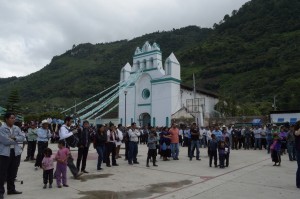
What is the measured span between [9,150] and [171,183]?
4344 mm

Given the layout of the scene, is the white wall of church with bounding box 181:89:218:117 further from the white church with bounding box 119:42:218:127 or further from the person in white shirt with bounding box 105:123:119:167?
the person in white shirt with bounding box 105:123:119:167

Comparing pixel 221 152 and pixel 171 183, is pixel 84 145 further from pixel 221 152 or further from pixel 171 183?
pixel 221 152

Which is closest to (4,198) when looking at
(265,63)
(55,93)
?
(265,63)

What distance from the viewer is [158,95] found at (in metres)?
40.1

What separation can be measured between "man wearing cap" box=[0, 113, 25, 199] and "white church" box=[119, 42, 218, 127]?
28.9 meters

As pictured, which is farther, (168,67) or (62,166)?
(168,67)

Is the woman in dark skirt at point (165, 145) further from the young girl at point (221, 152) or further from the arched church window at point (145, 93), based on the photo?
the arched church window at point (145, 93)

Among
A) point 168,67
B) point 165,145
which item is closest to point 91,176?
point 165,145

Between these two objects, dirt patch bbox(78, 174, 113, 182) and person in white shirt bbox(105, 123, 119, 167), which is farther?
person in white shirt bbox(105, 123, 119, 167)

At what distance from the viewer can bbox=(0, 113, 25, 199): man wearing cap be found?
6.82m

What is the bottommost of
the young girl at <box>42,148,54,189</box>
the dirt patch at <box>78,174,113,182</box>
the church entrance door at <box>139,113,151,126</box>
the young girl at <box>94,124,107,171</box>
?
the dirt patch at <box>78,174,113,182</box>

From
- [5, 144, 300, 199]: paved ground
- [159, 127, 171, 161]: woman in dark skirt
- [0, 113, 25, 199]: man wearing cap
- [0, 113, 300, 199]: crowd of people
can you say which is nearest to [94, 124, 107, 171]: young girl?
[0, 113, 300, 199]: crowd of people

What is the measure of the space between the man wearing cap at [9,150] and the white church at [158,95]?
94.7 feet

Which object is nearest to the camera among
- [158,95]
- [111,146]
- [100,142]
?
[100,142]
